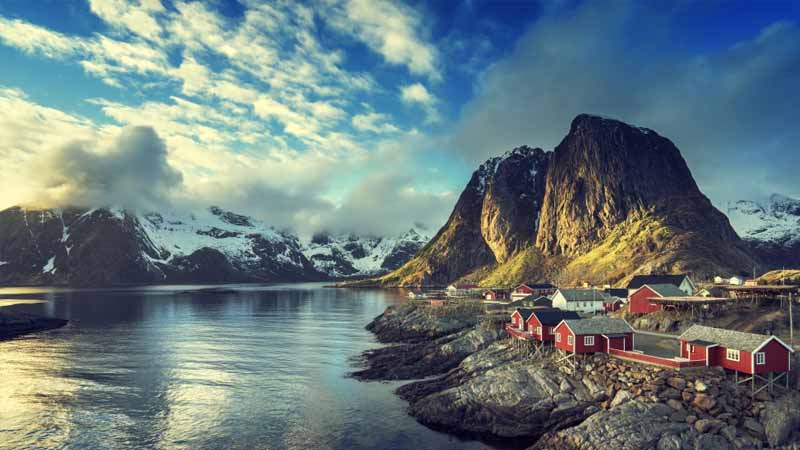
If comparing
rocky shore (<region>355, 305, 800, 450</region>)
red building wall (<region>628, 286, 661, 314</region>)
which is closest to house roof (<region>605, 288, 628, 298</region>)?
→ red building wall (<region>628, 286, 661, 314</region>)

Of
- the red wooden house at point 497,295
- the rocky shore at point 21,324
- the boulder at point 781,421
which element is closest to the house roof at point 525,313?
the boulder at point 781,421

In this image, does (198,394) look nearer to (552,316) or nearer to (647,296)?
(552,316)

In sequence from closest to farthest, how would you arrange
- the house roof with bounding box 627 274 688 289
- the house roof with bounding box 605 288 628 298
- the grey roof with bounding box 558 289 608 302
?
the house roof with bounding box 627 274 688 289, the grey roof with bounding box 558 289 608 302, the house roof with bounding box 605 288 628 298

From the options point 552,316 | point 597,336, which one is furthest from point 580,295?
point 597,336

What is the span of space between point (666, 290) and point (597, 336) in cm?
4391

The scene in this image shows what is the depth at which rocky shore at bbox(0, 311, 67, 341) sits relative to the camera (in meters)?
124

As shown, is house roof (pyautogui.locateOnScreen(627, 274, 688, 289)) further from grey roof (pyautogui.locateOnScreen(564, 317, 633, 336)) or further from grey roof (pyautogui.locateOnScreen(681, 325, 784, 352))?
grey roof (pyautogui.locateOnScreen(681, 325, 784, 352))

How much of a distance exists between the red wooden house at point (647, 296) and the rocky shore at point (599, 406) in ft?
118

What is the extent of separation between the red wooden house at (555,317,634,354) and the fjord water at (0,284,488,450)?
1891cm

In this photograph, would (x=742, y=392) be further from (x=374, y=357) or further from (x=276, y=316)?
(x=276, y=316)

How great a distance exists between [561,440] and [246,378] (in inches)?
1926

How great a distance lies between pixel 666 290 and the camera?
307 ft

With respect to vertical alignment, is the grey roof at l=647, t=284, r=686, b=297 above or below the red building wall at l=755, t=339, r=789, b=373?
above

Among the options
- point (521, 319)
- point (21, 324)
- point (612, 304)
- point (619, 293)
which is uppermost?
point (619, 293)
